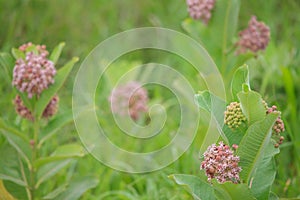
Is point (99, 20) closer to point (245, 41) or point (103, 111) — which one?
point (103, 111)

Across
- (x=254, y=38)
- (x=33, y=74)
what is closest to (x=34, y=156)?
(x=33, y=74)

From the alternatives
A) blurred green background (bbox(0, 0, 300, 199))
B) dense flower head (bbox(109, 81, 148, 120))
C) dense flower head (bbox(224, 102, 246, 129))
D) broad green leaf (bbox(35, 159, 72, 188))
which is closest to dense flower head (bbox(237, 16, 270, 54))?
blurred green background (bbox(0, 0, 300, 199))

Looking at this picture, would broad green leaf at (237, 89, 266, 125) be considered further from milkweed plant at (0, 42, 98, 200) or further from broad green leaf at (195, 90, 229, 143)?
milkweed plant at (0, 42, 98, 200)

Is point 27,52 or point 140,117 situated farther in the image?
point 140,117

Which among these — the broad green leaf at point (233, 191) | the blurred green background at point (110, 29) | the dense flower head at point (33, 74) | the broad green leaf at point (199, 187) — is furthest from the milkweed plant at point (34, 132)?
the broad green leaf at point (233, 191)

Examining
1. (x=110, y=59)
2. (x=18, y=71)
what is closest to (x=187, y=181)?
(x=18, y=71)

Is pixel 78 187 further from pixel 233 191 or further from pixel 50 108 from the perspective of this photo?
pixel 233 191
